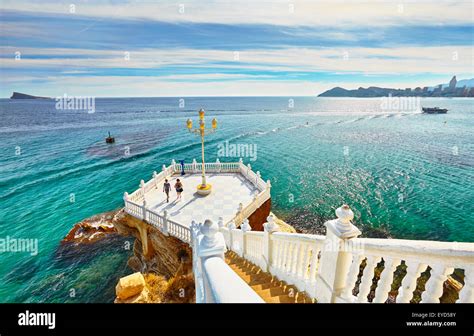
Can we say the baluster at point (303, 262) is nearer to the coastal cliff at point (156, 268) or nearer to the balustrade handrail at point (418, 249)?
the balustrade handrail at point (418, 249)

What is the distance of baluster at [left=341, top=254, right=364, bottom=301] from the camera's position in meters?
3.70

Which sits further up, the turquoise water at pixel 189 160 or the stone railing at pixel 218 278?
the stone railing at pixel 218 278

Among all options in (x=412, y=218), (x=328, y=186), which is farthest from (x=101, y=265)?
(x=412, y=218)

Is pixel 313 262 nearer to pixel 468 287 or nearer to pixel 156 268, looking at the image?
pixel 468 287

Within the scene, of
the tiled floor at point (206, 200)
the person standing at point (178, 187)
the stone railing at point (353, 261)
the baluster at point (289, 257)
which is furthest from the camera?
the person standing at point (178, 187)

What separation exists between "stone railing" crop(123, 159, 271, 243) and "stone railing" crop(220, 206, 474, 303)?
6404mm

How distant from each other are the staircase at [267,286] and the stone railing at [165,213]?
174 inches

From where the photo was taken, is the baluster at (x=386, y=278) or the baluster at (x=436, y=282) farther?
the baluster at (x=386, y=278)

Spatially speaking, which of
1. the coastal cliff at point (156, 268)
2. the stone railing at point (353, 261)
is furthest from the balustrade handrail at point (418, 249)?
the coastal cliff at point (156, 268)

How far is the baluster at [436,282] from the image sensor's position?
107 inches

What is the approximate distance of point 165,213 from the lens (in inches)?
489

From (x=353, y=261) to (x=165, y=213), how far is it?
10213mm

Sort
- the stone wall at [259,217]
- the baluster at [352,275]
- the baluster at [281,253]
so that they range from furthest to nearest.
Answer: the stone wall at [259,217] < the baluster at [281,253] < the baluster at [352,275]

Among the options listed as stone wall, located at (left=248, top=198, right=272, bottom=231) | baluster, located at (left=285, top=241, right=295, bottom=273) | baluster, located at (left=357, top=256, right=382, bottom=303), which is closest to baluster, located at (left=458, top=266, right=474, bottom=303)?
baluster, located at (left=357, top=256, right=382, bottom=303)
